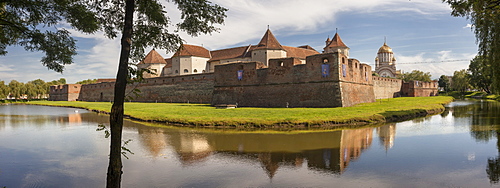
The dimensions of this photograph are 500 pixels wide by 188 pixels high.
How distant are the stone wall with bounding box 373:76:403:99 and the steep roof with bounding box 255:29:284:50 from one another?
38.2 feet

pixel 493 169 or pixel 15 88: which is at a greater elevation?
pixel 15 88

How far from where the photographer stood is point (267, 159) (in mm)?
7641

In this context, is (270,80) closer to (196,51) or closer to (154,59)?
(196,51)

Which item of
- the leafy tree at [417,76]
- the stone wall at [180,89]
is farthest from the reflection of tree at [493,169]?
the leafy tree at [417,76]

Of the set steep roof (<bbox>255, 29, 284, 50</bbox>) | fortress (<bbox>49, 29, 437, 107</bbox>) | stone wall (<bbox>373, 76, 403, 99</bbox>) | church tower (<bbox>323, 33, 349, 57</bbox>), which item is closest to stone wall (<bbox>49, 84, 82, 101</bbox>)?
fortress (<bbox>49, 29, 437, 107</bbox>)

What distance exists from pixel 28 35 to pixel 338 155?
7.35 m

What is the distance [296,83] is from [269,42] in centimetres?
1378

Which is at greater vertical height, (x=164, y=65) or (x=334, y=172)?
(x=164, y=65)

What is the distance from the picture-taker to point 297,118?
1446 centimetres

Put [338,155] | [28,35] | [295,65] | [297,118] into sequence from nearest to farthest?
1. [28,35]
2. [338,155]
3. [297,118]
4. [295,65]

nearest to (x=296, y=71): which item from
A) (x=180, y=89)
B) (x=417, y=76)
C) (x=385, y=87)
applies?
(x=180, y=89)

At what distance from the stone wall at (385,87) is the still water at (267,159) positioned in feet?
80.9

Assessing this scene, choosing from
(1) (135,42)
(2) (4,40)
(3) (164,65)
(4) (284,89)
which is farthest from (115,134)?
(3) (164,65)

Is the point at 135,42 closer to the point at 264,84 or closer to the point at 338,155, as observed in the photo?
the point at 338,155
